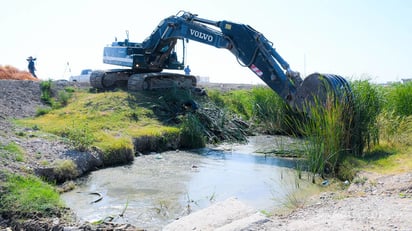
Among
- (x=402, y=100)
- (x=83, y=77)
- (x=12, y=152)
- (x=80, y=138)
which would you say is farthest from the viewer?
(x=83, y=77)

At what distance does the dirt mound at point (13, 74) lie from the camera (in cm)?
2118

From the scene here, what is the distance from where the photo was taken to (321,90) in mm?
10945

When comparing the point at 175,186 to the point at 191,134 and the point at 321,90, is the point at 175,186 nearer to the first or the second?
the point at 321,90

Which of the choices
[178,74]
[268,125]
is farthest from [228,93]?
[268,125]

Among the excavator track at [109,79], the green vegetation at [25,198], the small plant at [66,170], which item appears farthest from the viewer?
the excavator track at [109,79]

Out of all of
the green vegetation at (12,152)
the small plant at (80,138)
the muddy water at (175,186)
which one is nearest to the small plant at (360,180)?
the muddy water at (175,186)

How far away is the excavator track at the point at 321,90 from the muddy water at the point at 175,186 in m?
1.46

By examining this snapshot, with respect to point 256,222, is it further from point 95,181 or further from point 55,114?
point 55,114

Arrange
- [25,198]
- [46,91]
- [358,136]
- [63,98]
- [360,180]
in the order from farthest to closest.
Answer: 1. [46,91]
2. [63,98]
3. [358,136]
4. [360,180]
5. [25,198]

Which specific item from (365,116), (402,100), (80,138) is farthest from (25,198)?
(402,100)

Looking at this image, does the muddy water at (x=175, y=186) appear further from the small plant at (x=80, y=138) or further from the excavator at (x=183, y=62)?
the excavator at (x=183, y=62)

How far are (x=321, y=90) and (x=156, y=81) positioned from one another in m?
7.12

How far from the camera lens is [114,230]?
5895 mm

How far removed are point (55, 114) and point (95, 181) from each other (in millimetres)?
5649
